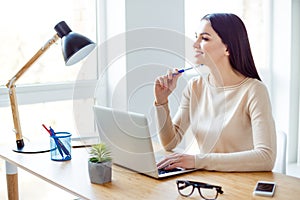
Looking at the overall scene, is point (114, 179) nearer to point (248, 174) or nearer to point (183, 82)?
point (248, 174)

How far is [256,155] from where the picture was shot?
65.0 inches

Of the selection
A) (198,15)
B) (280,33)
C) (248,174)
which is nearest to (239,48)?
(248,174)

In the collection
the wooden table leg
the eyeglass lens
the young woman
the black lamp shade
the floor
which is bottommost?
the floor

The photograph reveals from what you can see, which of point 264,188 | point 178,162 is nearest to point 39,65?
point 178,162

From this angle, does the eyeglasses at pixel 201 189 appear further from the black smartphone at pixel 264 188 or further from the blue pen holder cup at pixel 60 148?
the blue pen holder cup at pixel 60 148

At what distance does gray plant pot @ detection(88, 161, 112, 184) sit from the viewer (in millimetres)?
1496

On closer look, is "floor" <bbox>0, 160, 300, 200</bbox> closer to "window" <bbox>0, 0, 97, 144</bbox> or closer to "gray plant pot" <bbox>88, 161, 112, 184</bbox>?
"window" <bbox>0, 0, 97, 144</bbox>

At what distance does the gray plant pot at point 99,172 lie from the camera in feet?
4.91

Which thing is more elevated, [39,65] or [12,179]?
[39,65]

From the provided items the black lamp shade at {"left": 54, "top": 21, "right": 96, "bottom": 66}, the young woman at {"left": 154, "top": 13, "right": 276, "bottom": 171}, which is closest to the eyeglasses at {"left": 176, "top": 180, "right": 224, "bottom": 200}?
the young woman at {"left": 154, "top": 13, "right": 276, "bottom": 171}

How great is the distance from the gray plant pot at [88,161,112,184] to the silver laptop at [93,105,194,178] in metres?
0.12

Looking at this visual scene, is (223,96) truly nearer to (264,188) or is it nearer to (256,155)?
(256,155)

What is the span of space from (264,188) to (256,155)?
0.23 m

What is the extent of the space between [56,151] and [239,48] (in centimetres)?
79
